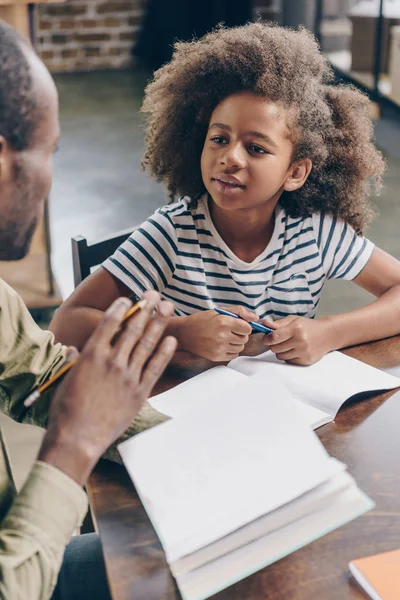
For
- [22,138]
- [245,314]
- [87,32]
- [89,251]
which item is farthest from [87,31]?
[22,138]

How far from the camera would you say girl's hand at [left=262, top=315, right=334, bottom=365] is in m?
1.22

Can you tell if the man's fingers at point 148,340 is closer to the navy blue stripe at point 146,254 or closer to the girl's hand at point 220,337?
the girl's hand at point 220,337

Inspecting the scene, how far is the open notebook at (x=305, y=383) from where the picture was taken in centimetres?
110

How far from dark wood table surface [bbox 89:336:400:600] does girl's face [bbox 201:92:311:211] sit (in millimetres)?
451

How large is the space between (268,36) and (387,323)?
22.4 inches

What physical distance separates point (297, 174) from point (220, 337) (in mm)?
430

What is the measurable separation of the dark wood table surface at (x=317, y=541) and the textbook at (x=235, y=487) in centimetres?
2

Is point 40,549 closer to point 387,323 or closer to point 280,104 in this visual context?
point 387,323

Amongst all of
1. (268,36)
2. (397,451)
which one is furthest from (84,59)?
(397,451)

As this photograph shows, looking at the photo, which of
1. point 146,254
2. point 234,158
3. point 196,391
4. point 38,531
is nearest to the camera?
point 38,531

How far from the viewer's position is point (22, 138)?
2.64 feet

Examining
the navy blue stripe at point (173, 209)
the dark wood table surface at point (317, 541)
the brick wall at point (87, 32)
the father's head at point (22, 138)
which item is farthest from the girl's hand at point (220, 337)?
the brick wall at point (87, 32)

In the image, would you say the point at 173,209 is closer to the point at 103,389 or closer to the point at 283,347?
the point at 283,347

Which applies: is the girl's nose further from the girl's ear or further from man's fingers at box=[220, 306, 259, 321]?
man's fingers at box=[220, 306, 259, 321]
